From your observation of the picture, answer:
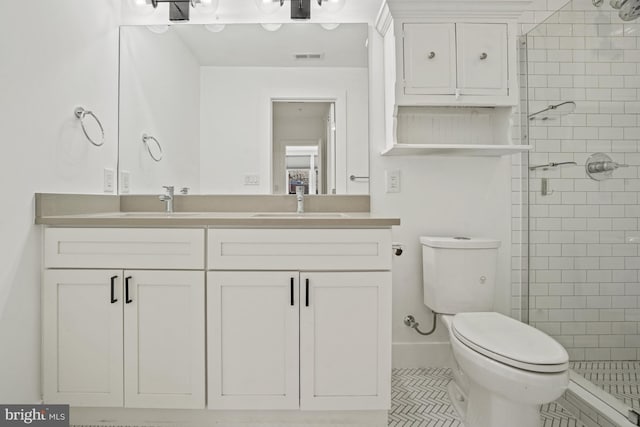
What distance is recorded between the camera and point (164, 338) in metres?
1.43

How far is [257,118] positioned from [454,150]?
41.6 inches

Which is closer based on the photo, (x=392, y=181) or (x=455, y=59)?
(x=455, y=59)

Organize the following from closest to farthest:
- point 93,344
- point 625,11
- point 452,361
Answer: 1. point 93,344
2. point 625,11
3. point 452,361

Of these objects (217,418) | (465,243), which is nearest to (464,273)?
(465,243)

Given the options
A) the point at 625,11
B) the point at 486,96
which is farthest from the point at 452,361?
the point at 625,11

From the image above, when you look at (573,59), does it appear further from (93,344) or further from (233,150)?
(93,344)

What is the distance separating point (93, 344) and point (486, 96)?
2.04 m

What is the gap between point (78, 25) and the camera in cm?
168

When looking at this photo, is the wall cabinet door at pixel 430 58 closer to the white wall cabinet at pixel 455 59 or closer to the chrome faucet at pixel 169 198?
the white wall cabinet at pixel 455 59

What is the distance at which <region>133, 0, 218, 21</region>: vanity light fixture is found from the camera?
2039mm

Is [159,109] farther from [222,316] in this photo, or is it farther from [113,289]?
[222,316]

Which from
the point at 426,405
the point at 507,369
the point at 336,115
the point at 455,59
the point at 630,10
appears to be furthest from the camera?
the point at 336,115

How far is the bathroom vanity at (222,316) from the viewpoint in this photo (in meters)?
1.43

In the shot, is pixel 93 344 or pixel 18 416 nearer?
pixel 18 416
